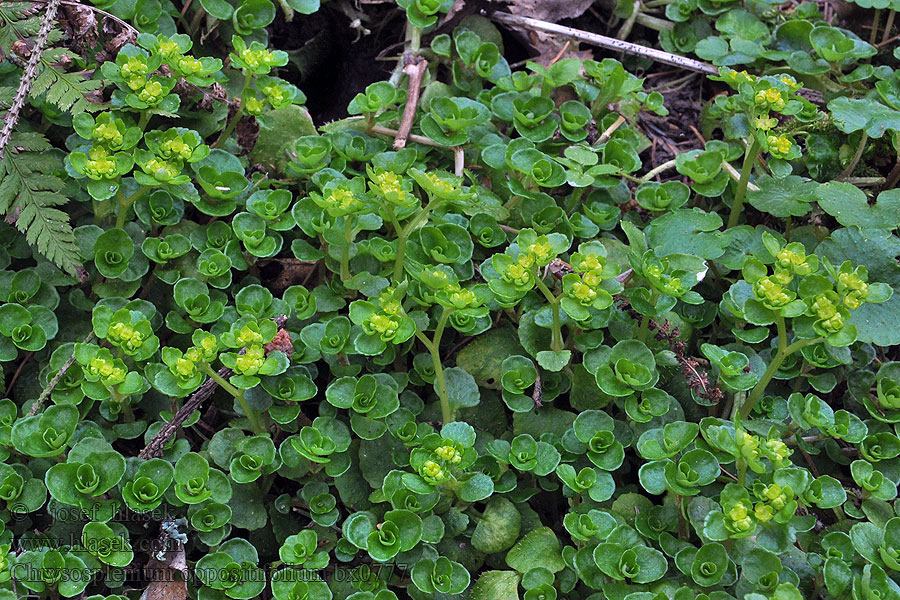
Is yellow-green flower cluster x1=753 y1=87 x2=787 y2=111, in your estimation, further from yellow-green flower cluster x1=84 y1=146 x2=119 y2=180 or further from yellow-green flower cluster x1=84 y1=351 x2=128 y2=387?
yellow-green flower cluster x1=84 y1=351 x2=128 y2=387

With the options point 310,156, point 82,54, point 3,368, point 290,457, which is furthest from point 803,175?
point 3,368

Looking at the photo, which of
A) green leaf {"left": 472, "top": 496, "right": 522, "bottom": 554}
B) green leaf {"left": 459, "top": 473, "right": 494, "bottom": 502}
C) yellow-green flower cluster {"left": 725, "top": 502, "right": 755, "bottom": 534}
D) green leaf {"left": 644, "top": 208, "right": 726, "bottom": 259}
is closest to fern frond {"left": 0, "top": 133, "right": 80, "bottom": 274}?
green leaf {"left": 459, "top": 473, "right": 494, "bottom": 502}

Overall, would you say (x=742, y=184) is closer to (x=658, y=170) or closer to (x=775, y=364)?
(x=658, y=170)

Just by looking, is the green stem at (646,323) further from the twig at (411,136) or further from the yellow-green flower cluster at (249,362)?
the yellow-green flower cluster at (249,362)

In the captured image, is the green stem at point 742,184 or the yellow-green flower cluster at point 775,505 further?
the green stem at point 742,184

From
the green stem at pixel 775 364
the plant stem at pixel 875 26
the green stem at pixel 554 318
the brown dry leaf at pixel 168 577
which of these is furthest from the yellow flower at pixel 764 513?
the plant stem at pixel 875 26
